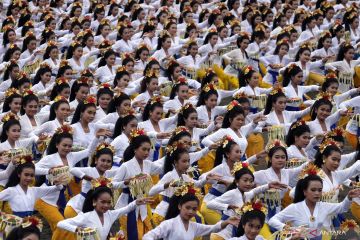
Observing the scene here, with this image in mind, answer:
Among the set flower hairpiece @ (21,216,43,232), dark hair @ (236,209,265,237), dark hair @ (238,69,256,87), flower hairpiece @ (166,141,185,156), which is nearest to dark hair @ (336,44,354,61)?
dark hair @ (238,69,256,87)

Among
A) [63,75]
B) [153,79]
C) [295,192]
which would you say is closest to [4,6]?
[63,75]

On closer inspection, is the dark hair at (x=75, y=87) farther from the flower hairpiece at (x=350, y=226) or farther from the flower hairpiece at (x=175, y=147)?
the flower hairpiece at (x=350, y=226)

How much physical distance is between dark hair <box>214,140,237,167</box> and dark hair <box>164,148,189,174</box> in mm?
561

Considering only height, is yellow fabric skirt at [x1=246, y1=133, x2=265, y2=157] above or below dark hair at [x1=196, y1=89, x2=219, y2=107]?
below

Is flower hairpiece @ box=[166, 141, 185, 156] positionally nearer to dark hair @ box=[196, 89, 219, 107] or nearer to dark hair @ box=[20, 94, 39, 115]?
dark hair @ box=[196, 89, 219, 107]

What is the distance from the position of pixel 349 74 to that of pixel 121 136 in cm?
573

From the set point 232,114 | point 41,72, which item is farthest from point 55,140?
point 41,72

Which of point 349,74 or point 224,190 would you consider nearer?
point 224,190

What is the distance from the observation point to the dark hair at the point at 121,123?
1252 cm

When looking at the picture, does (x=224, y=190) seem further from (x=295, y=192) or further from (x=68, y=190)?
(x=68, y=190)

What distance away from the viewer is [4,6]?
75.1 feet

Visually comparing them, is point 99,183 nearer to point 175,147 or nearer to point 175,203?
point 175,203

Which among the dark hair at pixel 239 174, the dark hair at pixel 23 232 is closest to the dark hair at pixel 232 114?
the dark hair at pixel 239 174

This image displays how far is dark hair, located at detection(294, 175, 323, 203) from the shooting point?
9977mm
